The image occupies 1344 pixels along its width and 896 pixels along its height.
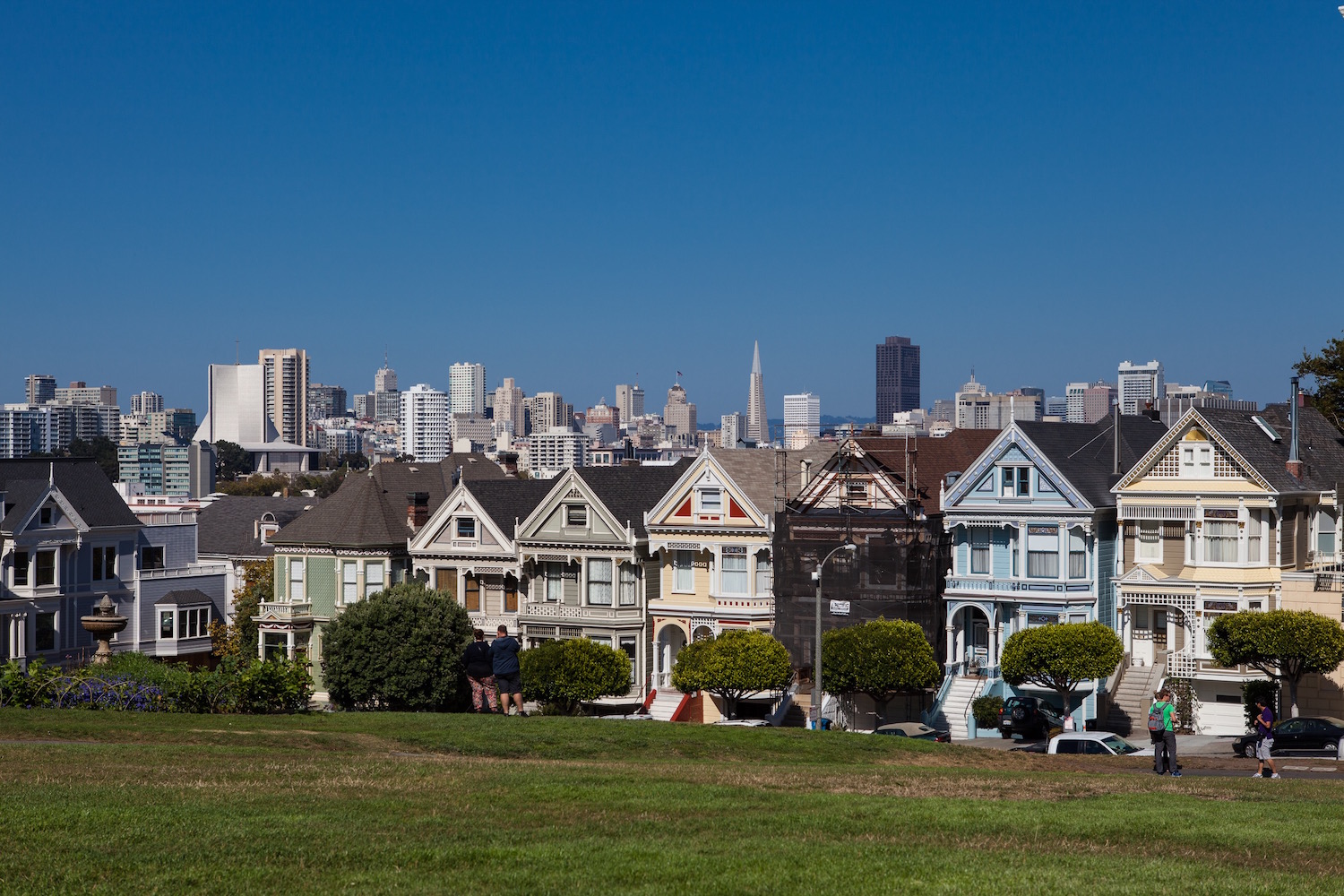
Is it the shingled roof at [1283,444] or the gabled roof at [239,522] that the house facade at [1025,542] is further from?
the gabled roof at [239,522]

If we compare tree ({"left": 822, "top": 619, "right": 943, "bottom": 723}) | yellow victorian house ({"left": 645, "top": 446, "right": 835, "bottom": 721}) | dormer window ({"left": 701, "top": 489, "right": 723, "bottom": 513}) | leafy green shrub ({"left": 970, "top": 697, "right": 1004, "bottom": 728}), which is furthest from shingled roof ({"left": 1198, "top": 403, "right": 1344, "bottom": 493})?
dormer window ({"left": 701, "top": 489, "right": 723, "bottom": 513})

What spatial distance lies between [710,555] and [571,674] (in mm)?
7435

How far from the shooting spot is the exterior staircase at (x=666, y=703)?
57688 millimetres

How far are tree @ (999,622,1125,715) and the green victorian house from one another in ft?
82.1

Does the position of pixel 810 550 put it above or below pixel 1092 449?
below

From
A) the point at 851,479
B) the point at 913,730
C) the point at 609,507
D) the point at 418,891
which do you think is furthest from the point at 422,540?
the point at 418,891

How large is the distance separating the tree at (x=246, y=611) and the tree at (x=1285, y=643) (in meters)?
39.6

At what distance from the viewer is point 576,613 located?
2421 inches

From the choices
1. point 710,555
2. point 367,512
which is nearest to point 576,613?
point 710,555

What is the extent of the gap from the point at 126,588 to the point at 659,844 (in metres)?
53.6

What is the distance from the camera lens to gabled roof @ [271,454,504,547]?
65875 millimetres

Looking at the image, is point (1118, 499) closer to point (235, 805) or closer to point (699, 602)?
point (699, 602)

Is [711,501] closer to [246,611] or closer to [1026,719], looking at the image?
[1026,719]

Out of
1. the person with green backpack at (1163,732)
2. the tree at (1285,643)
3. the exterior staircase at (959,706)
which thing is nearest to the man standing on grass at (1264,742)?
the person with green backpack at (1163,732)
